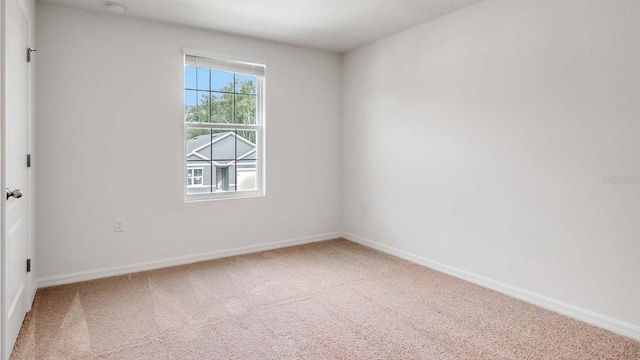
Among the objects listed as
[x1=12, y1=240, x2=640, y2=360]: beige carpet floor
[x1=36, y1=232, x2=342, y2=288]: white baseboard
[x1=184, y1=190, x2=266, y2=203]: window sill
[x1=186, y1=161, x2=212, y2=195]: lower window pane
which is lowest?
[x1=12, y1=240, x2=640, y2=360]: beige carpet floor

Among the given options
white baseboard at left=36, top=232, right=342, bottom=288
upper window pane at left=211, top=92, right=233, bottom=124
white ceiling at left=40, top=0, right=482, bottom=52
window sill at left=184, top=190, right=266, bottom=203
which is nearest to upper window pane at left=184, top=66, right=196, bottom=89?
upper window pane at left=211, top=92, right=233, bottom=124

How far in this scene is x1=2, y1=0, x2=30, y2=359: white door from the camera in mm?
2020

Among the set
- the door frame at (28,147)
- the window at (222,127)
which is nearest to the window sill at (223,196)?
the window at (222,127)

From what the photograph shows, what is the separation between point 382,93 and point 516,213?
1.96m

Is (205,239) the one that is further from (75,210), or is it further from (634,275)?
(634,275)

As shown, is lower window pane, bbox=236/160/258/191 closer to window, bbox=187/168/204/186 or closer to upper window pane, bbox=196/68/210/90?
window, bbox=187/168/204/186

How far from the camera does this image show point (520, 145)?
2.95 m

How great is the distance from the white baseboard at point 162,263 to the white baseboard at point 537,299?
1.22 metres

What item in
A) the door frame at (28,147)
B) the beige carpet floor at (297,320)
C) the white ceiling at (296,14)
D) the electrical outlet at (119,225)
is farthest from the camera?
the electrical outlet at (119,225)

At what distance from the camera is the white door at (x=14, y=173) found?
202 cm

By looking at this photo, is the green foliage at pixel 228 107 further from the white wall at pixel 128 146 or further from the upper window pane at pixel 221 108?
the white wall at pixel 128 146

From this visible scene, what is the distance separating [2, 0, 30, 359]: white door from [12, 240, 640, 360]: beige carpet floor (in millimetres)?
209

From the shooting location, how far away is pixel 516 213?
3.00 m

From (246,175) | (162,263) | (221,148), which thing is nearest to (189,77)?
(221,148)
